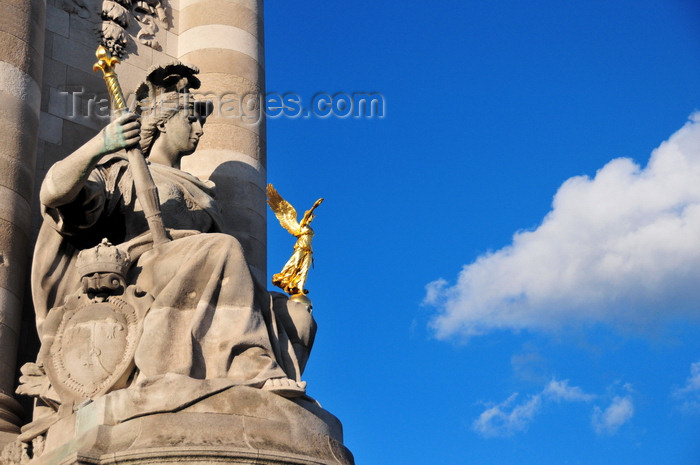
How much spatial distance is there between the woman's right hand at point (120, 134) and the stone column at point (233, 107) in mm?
3681

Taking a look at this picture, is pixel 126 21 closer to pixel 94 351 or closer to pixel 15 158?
pixel 15 158

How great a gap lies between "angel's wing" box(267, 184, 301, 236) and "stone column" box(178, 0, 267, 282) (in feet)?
2.27

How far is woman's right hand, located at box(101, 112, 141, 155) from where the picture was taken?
30.5ft

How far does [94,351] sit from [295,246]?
3673 mm

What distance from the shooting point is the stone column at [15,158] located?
10.1 meters

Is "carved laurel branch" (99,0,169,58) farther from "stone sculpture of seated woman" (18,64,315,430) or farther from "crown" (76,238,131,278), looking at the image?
"crown" (76,238,131,278)

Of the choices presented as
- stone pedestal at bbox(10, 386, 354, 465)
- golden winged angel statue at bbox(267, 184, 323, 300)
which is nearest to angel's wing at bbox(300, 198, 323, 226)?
golden winged angel statue at bbox(267, 184, 323, 300)

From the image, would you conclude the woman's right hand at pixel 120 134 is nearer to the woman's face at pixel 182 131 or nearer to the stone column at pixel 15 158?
the woman's face at pixel 182 131

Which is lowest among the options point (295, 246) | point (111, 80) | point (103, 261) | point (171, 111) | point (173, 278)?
point (173, 278)

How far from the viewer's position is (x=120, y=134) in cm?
933

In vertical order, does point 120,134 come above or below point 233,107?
below

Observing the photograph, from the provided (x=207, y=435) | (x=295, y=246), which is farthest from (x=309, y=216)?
(x=207, y=435)

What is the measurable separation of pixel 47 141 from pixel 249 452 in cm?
568

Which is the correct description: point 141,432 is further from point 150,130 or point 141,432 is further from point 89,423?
point 150,130
